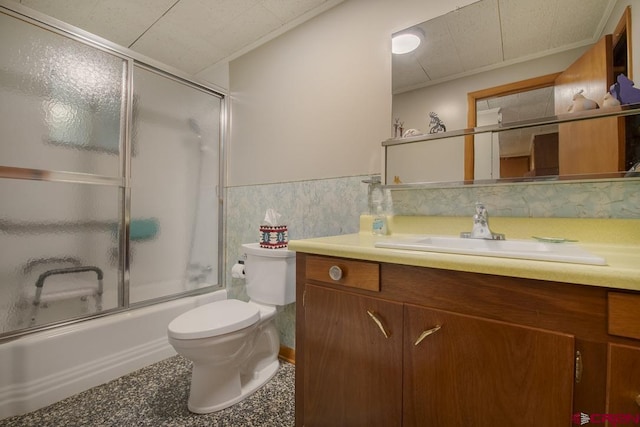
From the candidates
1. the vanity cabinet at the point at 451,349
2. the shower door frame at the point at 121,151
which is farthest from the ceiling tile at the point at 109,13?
the vanity cabinet at the point at 451,349

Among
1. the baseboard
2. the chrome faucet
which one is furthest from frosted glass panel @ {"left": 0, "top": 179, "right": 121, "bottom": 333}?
the chrome faucet

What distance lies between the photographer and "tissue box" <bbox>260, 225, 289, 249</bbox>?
1528 mm

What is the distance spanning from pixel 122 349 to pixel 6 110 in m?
1.29

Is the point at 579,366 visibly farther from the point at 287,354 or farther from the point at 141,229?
the point at 141,229

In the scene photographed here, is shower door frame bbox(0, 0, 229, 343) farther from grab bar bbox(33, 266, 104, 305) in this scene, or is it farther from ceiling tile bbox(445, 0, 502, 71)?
ceiling tile bbox(445, 0, 502, 71)

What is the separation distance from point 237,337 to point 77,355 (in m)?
0.86

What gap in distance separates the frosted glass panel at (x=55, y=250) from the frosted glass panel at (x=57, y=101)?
14cm

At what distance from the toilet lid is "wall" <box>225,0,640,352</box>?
395 millimetres

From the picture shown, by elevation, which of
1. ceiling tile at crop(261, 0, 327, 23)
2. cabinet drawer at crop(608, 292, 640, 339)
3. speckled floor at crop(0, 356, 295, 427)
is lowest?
speckled floor at crop(0, 356, 295, 427)

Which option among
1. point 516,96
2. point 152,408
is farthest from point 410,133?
point 152,408

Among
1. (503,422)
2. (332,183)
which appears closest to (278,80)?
(332,183)

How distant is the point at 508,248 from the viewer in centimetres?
93

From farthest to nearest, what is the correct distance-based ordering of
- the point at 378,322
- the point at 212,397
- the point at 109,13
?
the point at 109,13, the point at 212,397, the point at 378,322

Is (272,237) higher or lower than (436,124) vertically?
lower
